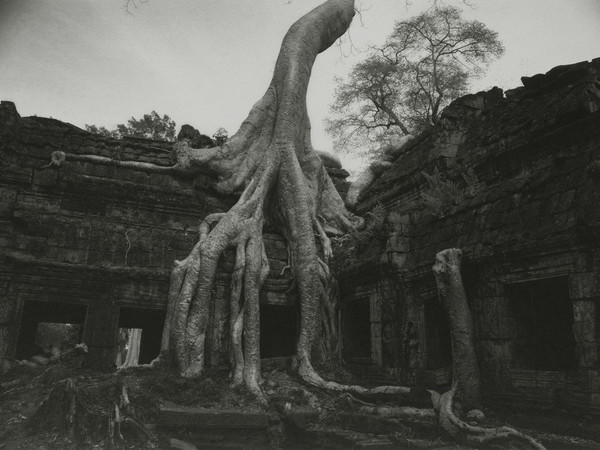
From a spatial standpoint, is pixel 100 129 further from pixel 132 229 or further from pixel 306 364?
pixel 306 364

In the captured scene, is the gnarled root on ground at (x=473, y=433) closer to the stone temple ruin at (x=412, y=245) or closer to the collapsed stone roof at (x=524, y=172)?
the stone temple ruin at (x=412, y=245)

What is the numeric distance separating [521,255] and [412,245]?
169 cm

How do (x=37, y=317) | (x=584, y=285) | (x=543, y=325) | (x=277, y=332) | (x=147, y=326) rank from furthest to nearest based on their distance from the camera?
(x=147, y=326) < (x=277, y=332) < (x=37, y=317) < (x=543, y=325) < (x=584, y=285)

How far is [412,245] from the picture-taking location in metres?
6.48

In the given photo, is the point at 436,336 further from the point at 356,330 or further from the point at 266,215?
the point at 266,215

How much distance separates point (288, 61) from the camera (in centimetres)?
981

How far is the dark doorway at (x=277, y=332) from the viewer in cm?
834

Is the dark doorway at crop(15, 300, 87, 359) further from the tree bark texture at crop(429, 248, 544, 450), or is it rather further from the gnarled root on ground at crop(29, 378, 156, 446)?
the tree bark texture at crop(429, 248, 544, 450)

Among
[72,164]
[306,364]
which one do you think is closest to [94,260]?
[72,164]

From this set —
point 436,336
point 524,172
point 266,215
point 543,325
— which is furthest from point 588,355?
point 266,215

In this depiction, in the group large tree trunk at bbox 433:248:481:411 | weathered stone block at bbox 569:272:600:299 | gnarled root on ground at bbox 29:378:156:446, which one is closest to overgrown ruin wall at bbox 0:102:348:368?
gnarled root on ground at bbox 29:378:156:446

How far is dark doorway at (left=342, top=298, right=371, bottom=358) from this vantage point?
745 cm

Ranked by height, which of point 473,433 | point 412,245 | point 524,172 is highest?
point 524,172

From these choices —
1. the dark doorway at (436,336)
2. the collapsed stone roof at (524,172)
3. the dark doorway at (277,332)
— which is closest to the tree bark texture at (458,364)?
the collapsed stone roof at (524,172)
